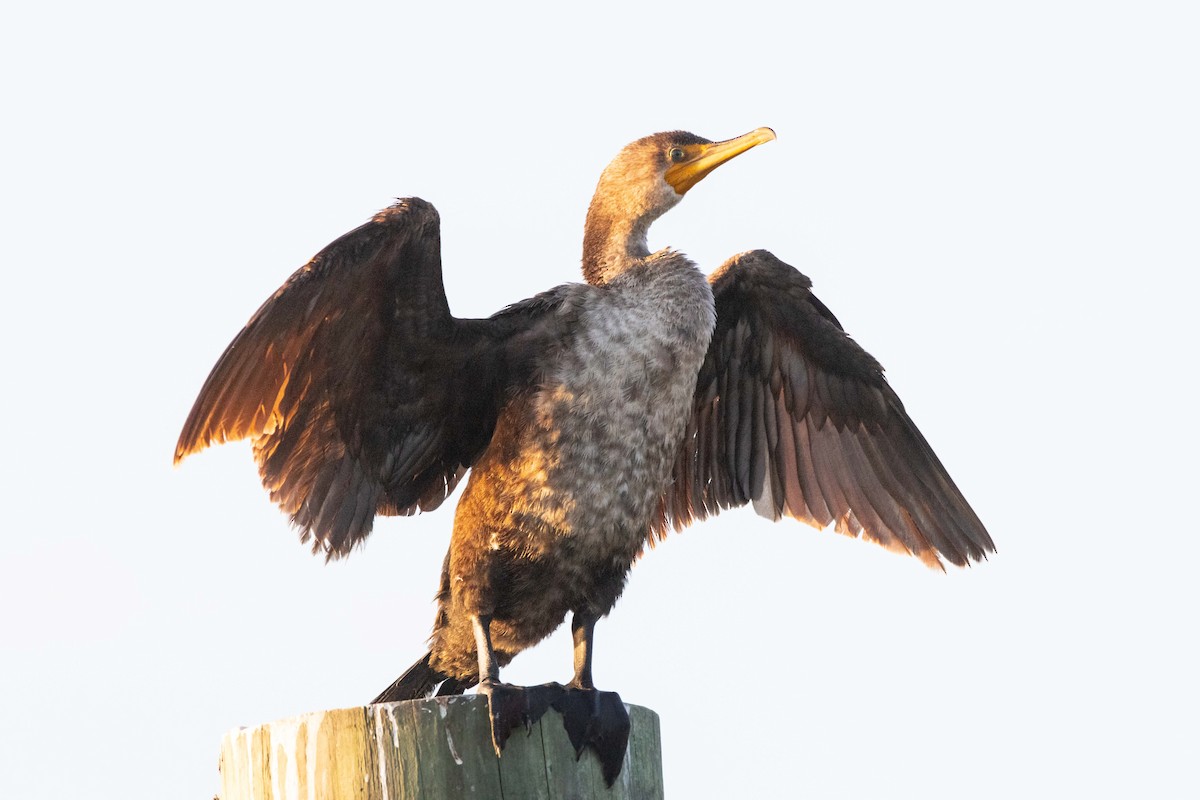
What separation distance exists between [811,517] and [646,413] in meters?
1.23

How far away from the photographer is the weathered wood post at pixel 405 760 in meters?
3.22

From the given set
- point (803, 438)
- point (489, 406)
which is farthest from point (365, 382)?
point (803, 438)

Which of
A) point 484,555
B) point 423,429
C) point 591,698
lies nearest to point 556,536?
point 484,555

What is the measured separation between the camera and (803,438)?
5820 millimetres

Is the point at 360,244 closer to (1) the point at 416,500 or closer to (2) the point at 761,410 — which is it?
(1) the point at 416,500

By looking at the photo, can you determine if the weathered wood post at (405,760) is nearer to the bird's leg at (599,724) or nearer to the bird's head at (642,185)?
the bird's leg at (599,724)

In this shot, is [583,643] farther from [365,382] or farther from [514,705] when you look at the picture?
[514,705]

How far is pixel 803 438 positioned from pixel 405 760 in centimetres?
293

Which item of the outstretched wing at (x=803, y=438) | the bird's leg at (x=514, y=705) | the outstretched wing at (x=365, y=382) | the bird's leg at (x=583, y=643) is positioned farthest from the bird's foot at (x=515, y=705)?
the outstretched wing at (x=803, y=438)

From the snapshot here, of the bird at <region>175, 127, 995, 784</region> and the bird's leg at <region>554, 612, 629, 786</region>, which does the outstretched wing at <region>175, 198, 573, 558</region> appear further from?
the bird's leg at <region>554, 612, 629, 786</region>

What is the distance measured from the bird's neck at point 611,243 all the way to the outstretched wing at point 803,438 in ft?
1.18

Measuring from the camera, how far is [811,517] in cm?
570

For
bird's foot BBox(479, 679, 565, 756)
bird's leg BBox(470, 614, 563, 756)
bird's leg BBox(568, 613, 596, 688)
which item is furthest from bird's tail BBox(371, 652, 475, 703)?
bird's foot BBox(479, 679, 565, 756)

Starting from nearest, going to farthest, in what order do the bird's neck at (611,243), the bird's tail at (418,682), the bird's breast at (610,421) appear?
the bird's breast at (610,421) < the bird's tail at (418,682) < the bird's neck at (611,243)
